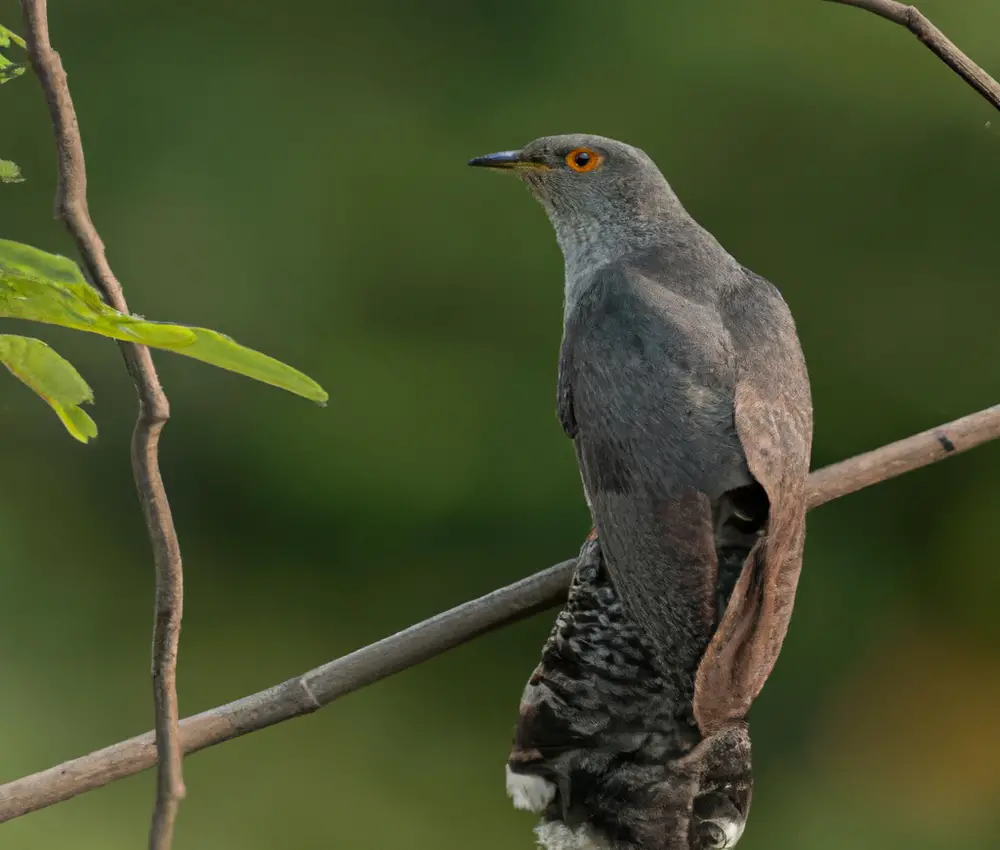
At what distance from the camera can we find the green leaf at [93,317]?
548mm

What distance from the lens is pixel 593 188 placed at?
1483 millimetres

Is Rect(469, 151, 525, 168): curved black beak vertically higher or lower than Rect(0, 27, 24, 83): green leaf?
lower

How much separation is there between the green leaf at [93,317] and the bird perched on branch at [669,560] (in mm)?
600

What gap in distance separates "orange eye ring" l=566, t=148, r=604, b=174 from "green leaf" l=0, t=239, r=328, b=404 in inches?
38.1

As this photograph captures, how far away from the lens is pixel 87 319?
1.89 ft

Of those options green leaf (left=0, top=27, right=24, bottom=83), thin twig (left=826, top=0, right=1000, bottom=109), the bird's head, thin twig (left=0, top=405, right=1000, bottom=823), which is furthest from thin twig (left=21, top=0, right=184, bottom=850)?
the bird's head

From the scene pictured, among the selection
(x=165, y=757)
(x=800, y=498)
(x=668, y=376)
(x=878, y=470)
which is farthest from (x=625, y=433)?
(x=165, y=757)

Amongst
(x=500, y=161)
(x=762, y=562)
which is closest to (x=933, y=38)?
(x=762, y=562)

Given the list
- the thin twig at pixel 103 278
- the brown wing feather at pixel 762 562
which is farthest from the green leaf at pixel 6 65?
the brown wing feather at pixel 762 562

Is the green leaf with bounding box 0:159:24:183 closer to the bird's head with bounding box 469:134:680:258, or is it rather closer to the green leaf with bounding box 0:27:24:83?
the green leaf with bounding box 0:27:24:83

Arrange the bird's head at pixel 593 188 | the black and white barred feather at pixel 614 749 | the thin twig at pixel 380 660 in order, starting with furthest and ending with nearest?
the bird's head at pixel 593 188 < the black and white barred feather at pixel 614 749 < the thin twig at pixel 380 660

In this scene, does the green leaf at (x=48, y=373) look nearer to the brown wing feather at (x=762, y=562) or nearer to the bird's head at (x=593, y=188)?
the brown wing feather at (x=762, y=562)

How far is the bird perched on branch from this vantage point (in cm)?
111

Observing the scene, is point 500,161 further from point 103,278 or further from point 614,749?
point 103,278
